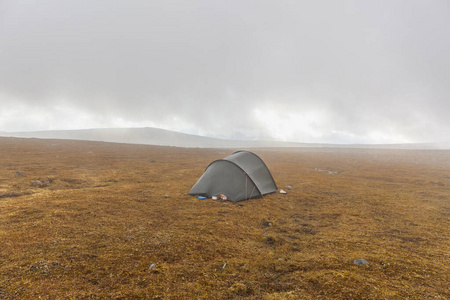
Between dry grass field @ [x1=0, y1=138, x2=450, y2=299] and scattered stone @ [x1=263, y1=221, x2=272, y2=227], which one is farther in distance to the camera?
scattered stone @ [x1=263, y1=221, x2=272, y2=227]

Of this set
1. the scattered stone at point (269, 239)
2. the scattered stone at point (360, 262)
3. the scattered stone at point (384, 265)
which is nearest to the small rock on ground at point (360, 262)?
the scattered stone at point (360, 262)

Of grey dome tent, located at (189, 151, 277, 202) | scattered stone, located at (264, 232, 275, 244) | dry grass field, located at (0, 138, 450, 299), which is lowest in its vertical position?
scattered stone, located at (264, 232, 275, 244)

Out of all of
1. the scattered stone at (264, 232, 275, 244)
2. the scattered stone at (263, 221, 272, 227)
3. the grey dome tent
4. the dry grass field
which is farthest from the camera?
the grey dome tent

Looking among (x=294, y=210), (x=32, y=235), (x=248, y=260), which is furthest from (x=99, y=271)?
(x=294, y=210)

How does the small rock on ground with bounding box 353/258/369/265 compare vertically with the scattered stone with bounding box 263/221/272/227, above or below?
above

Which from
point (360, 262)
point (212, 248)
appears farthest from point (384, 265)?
point (212, 248)

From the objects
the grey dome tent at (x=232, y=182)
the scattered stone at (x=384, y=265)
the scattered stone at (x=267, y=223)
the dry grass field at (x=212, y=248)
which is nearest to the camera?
the dry grass field at (x=212, y=248)

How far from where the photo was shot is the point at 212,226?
7.38m

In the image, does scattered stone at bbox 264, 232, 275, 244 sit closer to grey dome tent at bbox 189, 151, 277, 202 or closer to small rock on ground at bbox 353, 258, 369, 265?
small rock on ground at bbox 353, 258, 369, 265

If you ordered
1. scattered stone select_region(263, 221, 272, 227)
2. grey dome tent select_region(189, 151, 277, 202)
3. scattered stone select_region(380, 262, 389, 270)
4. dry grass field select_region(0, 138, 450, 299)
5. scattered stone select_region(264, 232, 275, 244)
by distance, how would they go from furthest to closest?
grey dome tent select_region(189, 151, 277, 202)
scattered stone select_region(263, 221, 272, 227)
scattered stone select_region(264, 232, 275, 244)
scattered stone select_region(380, 262, 389, 270)
dry grass field select_region(0, 138, 450, 299)

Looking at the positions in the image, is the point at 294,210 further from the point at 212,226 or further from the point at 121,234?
the point at 121,234

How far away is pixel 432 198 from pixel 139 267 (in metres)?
16.5

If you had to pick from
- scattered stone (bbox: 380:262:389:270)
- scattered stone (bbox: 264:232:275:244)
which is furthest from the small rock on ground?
scattered stone (bbox: 264:232:275:244)

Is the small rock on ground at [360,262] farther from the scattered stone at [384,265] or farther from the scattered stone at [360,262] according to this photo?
the scattered stone at [384,265]
